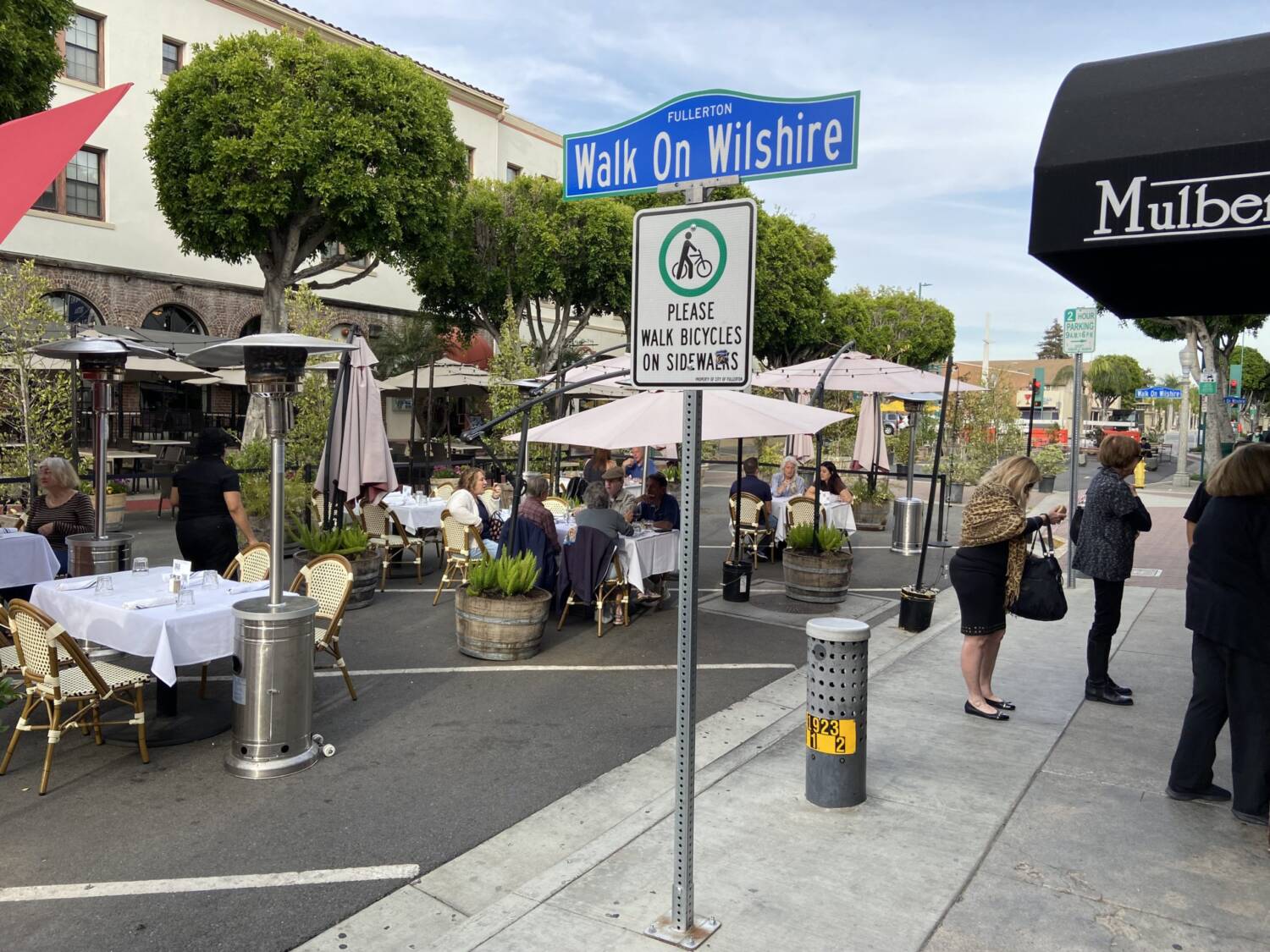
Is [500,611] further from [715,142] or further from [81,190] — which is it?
[81,190]

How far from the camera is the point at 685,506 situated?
3.24 m

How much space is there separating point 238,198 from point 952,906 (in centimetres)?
1863

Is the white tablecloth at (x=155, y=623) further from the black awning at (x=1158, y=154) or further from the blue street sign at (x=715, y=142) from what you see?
the black awning at (x=1158, y=154)

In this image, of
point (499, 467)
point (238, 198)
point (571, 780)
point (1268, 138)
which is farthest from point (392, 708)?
point (238, 198)

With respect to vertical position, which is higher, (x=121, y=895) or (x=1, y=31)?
(x=1, y=31)

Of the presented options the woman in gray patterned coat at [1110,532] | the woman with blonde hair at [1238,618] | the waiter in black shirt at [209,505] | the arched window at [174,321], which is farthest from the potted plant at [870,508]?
the arched window at [174,321]

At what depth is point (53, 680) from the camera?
16.7ft

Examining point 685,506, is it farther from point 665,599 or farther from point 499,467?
point 499,467

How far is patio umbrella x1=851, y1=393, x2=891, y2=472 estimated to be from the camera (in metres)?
15.4

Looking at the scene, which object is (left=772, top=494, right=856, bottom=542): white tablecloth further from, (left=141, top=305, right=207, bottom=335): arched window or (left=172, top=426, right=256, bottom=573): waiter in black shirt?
(left=141, top=305, right=207, bottom=335): arched window

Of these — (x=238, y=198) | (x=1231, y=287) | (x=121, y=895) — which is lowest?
(x=121, y=895)

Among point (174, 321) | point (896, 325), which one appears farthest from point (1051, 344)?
point (174, 321)

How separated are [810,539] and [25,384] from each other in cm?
1159

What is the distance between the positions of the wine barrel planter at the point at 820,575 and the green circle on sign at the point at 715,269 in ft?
23.1
